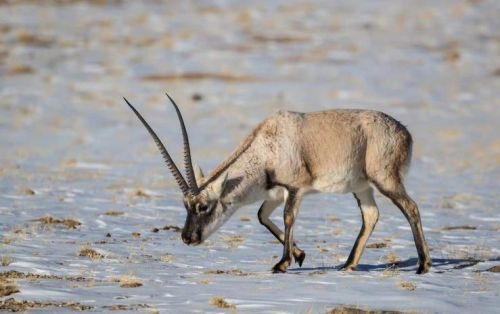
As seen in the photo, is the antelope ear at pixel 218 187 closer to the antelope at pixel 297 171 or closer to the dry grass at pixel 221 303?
the antelope at pixel 297 171

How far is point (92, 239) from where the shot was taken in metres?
12.9

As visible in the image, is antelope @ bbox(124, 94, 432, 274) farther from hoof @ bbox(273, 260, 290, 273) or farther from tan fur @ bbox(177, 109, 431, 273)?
hoof @ bbox(273, 260, 290, 273)

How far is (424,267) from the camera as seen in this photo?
1080 centimetres

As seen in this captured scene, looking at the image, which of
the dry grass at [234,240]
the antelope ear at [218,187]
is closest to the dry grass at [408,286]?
the antelope ear at [218,187]

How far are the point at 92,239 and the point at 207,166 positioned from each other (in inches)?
359

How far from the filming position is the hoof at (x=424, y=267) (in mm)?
10766

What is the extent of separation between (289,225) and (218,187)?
884mm

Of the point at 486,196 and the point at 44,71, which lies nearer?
the point at 486,196

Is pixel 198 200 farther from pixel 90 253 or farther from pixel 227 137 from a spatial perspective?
pixel 227 137

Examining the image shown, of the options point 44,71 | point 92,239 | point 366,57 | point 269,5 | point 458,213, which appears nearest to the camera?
point 92,239

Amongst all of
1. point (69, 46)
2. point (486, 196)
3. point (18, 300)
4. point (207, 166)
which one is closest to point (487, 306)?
point (18, 300)

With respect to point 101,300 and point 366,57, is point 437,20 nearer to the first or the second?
point 366,57

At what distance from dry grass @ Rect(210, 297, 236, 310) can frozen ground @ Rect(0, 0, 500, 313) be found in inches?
3.9

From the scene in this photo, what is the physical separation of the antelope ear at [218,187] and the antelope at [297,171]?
0.01 meters
